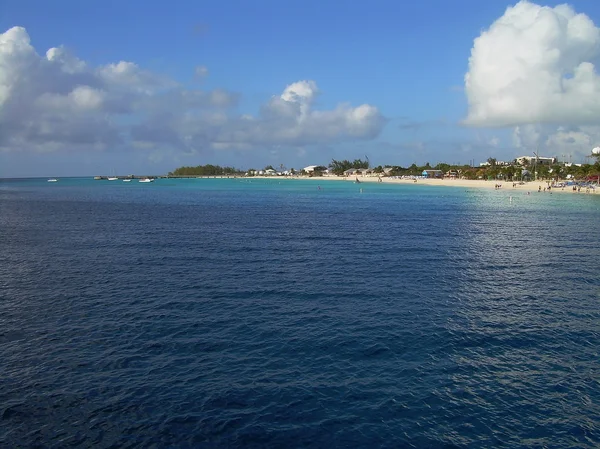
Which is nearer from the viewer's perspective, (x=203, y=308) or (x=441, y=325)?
(x=441, y=325)

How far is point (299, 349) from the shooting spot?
22.3 meters

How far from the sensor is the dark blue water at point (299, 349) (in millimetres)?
16281

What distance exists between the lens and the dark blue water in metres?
16.3

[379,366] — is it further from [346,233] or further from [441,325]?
[346,233]

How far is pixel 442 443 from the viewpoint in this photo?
15438 mm

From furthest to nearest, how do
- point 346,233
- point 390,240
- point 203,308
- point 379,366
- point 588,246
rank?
point 346,233
point 390,240
point 588,246
point 203,308
point 379,366

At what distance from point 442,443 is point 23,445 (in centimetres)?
1393

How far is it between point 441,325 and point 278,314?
9.31 metres

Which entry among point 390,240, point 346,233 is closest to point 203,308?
point 390,240

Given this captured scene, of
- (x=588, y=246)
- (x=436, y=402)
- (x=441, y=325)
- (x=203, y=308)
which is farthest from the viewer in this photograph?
(x=588, y=246)

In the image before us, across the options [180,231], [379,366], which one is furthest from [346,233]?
[379,366]

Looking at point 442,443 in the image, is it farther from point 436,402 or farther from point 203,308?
point 203,308

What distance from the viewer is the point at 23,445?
1527cm

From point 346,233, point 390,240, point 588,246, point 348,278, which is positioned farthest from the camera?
point 346,233
